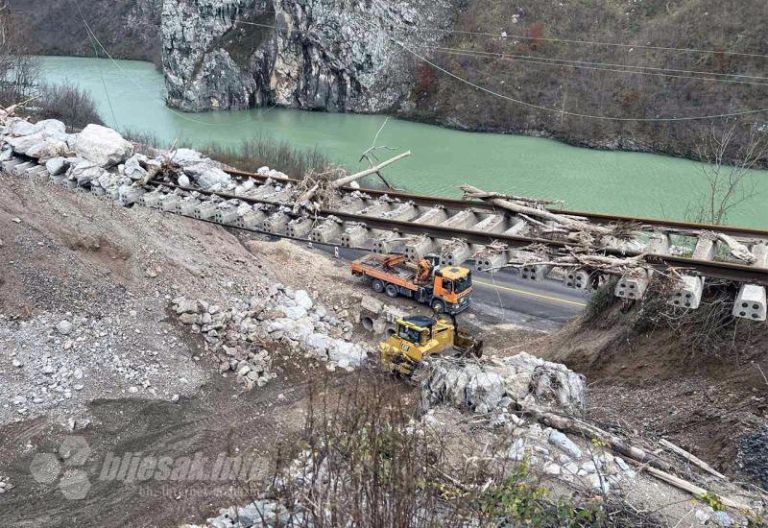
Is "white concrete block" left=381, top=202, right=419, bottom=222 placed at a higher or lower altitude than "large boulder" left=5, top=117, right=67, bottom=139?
lower

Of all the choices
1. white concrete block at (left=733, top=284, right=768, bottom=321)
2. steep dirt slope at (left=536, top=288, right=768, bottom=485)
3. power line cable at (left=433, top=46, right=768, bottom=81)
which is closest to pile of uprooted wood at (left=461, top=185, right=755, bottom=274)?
white concrete block at (left=733, top=284, right=768, bottom=321)

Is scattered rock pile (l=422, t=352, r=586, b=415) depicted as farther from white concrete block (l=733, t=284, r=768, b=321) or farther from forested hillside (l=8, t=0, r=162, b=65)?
forested hillside (l=8, t=0, r=162, b=65)

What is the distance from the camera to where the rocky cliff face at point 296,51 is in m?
55.3

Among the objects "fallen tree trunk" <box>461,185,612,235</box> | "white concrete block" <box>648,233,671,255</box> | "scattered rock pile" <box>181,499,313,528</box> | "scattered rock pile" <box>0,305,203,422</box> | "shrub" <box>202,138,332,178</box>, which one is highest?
"fallen tree trunk" <box>461,185,612,235</box>

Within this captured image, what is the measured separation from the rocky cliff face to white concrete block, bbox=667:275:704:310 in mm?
48517

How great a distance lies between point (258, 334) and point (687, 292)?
363 inches

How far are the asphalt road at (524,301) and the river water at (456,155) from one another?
32.8 feet

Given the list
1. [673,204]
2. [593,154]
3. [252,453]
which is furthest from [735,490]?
[593,154]

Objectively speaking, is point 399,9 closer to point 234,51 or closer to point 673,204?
point 234,51

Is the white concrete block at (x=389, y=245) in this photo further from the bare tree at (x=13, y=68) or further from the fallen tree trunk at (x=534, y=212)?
the bare tree at (x=13, y=68)

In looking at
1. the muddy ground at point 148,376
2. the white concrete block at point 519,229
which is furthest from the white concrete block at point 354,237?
the white concrete block at point 519,229

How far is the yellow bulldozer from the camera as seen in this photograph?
44.2 ft

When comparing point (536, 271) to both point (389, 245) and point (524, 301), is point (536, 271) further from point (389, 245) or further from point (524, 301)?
point (524, 301)

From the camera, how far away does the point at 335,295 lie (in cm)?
1845
